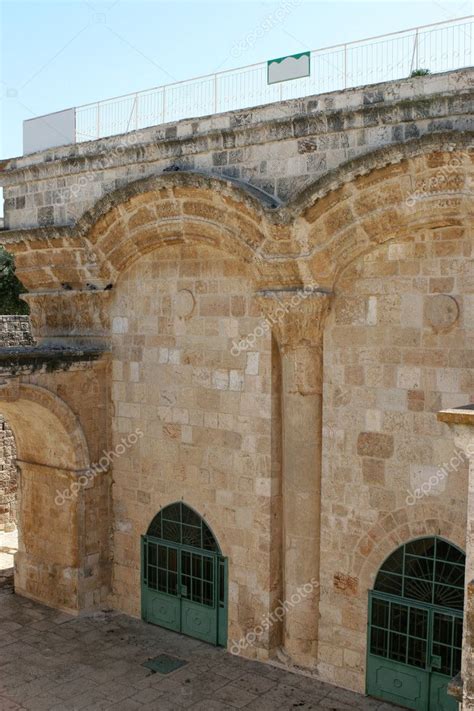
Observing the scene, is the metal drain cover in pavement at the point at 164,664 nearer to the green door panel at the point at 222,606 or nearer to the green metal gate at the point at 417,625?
the green door panel at the point at 222,606

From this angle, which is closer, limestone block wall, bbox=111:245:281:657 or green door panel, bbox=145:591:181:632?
limestone block wall, bbox=111:245:281:657

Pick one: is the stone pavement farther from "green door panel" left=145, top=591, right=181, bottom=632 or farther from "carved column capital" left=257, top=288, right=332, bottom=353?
"carved column capital" left=257, top=288, right=332, bottom=353

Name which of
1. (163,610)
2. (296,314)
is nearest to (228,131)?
(296,314)

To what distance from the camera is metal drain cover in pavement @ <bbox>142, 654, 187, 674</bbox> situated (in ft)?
32.1

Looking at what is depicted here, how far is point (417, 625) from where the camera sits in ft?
28.2

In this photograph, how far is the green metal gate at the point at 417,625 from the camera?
27.3ft

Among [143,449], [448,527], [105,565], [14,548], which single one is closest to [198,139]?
[143,449]

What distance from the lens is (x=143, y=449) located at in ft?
36.8

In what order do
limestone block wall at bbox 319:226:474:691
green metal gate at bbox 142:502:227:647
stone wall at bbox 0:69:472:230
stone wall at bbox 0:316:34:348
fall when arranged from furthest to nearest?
stone wall at bbox 0:316:34:348 < green metal gate at bbox 142:502:227:647 < limestone block wall at bbox 319:226:474:691 < stone wall at bbox 0:69:472:230

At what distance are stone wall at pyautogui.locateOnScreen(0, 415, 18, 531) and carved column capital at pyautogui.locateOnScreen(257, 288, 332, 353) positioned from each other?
8.43m

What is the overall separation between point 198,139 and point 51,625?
7.24m

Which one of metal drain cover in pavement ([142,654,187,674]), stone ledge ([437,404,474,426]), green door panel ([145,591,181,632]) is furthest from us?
green door panel ([145,591,181,632])

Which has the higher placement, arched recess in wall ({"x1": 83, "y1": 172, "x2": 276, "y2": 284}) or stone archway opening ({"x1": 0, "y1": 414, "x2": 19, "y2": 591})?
arched recess in wall ({"x1": 83, "y1": 172, "x2": 276, "y2": 284})

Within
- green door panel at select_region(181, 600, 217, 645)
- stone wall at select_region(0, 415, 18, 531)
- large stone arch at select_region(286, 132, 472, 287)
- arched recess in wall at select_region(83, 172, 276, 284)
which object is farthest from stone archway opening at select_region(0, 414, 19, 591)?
large stone arch at select_region(286, 132, 472, 287)
